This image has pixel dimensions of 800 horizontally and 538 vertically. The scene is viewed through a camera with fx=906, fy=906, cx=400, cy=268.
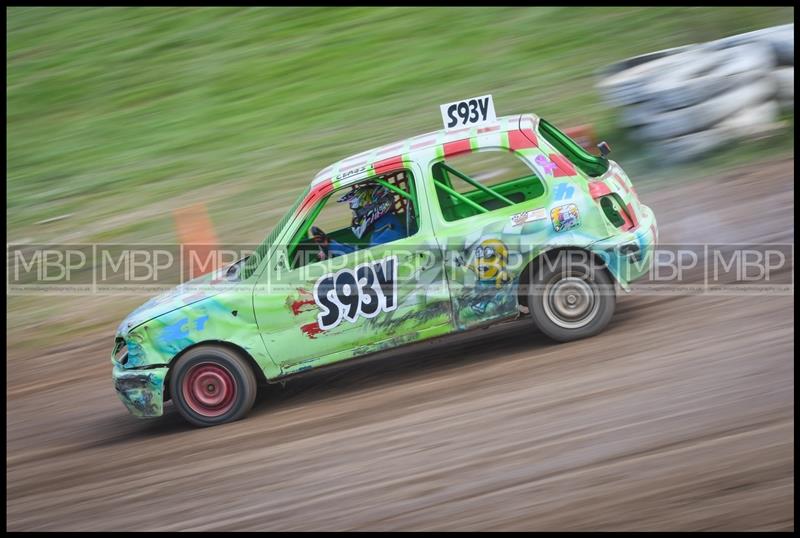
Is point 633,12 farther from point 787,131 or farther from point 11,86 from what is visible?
point 11,86

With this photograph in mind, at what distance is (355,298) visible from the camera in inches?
274

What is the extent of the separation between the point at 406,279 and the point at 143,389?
7.37 feet

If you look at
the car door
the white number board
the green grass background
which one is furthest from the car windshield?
the green grass background

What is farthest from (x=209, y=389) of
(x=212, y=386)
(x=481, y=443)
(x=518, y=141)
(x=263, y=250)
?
(x=518, y=141)

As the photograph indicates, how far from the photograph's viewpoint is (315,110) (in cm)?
1445

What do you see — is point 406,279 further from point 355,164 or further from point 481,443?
point 481,443

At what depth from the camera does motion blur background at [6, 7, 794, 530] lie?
5.47 metres

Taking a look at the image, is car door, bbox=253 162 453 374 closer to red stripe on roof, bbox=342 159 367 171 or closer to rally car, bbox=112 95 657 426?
rally car, bbox=112 95 657 426

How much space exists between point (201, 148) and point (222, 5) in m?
5.45

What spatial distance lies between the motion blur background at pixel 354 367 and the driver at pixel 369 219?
118 cm

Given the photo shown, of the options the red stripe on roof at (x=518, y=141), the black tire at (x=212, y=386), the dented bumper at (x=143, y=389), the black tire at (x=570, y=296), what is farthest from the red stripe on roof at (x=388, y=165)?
the dented bumper at (x=143, y=389)

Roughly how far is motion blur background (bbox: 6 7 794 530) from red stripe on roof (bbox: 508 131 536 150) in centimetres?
161

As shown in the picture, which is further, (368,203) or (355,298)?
(368,203)

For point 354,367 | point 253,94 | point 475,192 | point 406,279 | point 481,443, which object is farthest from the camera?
point 253,94
